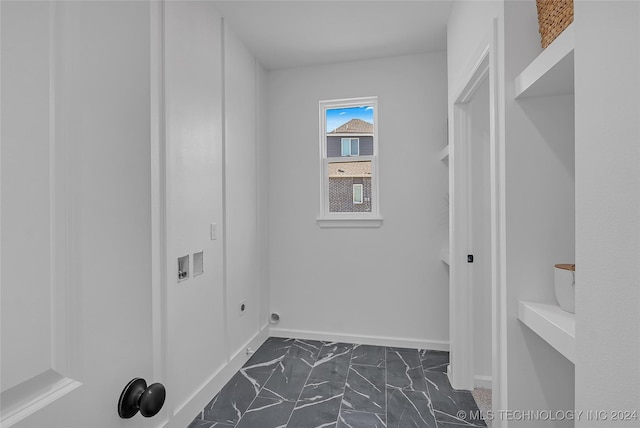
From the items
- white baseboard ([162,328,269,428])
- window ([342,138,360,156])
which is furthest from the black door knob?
window ([342,138,360,156])

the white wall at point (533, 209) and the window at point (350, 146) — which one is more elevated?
the window at point (350, 146)

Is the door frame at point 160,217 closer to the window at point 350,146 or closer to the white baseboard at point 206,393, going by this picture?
the white baseboard at point 206,393

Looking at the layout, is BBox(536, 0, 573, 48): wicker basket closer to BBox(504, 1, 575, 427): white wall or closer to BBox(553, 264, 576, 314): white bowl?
BBox(504, 1, 575, 427): white wall

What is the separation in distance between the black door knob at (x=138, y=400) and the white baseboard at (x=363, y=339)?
103 inches

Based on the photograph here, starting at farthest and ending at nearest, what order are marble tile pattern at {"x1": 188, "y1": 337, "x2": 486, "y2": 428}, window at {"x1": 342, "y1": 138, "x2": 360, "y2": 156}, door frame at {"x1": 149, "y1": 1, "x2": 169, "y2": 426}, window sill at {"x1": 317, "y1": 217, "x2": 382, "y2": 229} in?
window at {"x1": 342, "y1": 138, "x2": 360, "y2": 156} < window sill at {"x1": 317, "y1": 217, "x2": 382, "y2": 229} < marble tile pattern at {"x1": 188, "y1": 337, "x2": 486, "y2": 428} < door frame at {"x1": 149, "y1": 1, "x2": 169, "y2": 426}

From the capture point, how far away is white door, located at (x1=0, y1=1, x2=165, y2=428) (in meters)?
0.30

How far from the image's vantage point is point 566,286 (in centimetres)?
101

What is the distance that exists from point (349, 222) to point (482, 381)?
5.05ft

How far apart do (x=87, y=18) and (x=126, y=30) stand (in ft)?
0.23

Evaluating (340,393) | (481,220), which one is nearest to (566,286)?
(481,220)

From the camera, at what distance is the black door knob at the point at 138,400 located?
0.45 m

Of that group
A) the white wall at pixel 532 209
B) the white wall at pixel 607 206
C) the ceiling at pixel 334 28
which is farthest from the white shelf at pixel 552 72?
the ceiling at pixel 334 28

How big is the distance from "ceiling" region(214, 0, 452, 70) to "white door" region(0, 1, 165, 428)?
2.00 metres

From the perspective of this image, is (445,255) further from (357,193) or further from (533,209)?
(533,209)
